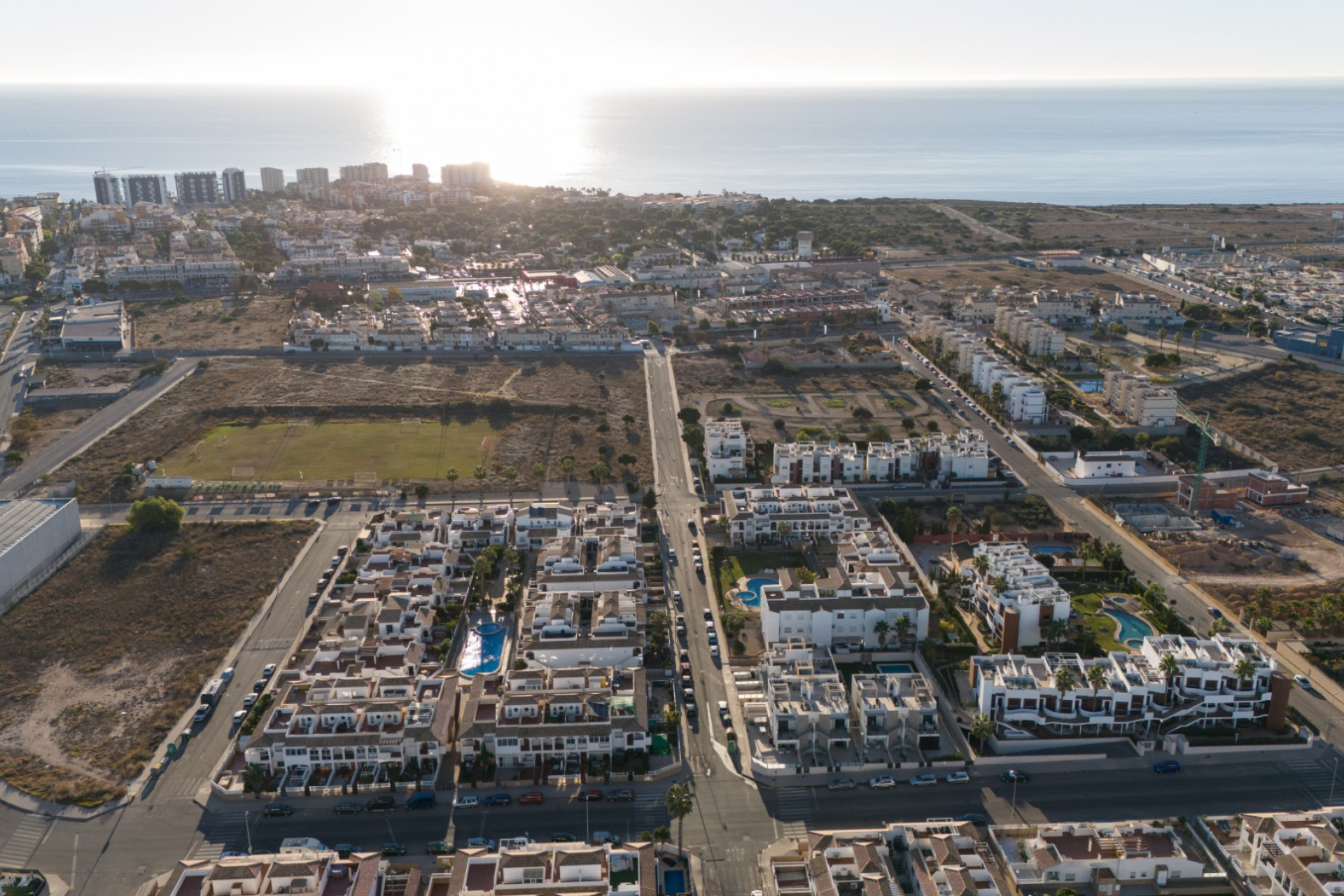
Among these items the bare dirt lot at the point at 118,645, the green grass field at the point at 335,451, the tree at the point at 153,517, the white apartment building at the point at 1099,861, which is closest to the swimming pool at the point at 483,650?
the bare dirt lot at the point at 118,645

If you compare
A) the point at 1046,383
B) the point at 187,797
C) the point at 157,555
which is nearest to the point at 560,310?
the point at 1046,383

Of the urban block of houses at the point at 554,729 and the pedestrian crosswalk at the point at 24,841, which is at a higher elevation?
the urban block of houses at the point at 554,729

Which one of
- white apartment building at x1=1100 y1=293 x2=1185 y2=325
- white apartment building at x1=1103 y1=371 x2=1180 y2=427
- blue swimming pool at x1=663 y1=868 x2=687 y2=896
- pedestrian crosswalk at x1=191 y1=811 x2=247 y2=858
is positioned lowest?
pedestrian crosswalk at x1=191 y1=811 x2=247 y2=858

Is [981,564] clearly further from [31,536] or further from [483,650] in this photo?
[31,536]

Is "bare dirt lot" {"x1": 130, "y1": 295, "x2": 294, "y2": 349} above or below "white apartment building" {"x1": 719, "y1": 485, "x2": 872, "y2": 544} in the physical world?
above

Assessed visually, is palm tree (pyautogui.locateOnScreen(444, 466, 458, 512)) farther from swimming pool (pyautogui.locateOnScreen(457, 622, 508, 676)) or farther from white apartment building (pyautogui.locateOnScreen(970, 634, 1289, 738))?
white apartment building (pyautogui.locateOnScreen(970, 634, 1289, 738))

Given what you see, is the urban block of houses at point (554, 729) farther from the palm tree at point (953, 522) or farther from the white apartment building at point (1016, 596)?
the palm tree at point (953, 522)

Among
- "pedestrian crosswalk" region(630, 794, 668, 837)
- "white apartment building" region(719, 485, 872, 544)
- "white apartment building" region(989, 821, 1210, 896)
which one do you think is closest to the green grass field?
"white apartment building" region(719, 485, 872, 544)
